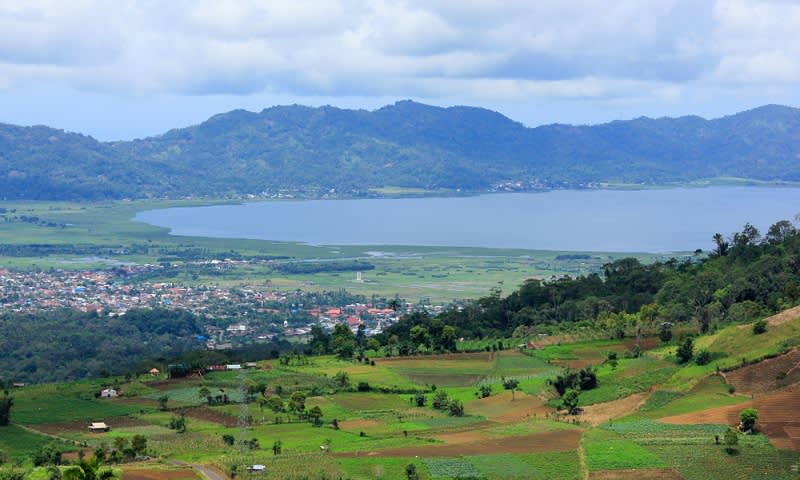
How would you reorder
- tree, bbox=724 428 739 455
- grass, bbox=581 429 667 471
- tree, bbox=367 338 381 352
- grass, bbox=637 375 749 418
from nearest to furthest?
grass, bbox=581 429 667 471 → tree, bbox=724 428 739 455 → grass, bbox=637 375 749 418 → tree, bbox=367 338 381 352

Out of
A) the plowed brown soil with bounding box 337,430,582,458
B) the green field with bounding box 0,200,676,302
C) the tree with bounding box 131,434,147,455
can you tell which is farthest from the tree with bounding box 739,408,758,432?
the green field with bounding box 0,200,676,302

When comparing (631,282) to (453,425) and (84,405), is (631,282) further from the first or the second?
(84,405)

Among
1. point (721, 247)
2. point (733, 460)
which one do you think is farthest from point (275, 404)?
point (721, 247)

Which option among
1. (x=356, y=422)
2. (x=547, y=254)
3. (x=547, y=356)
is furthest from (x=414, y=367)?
(x=547, y=254)

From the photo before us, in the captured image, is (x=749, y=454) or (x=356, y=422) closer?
(x=749, y=454)

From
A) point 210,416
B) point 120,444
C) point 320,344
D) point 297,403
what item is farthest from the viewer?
point 320,344

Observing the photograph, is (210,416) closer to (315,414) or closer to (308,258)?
(315,414)

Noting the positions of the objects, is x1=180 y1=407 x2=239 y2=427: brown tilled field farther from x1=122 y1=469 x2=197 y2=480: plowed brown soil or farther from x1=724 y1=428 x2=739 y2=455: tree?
x1=724 y1=428 x2=739 y2=455: tree
